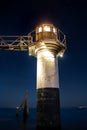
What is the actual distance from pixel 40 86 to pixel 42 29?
660 centimetres

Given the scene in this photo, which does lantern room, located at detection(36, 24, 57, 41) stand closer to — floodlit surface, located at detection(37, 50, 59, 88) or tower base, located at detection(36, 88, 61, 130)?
floodlit surface, located at detection(37, 50, 59, 88)

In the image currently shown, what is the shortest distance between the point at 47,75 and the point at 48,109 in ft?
12.0

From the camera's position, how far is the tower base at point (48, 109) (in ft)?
64.8

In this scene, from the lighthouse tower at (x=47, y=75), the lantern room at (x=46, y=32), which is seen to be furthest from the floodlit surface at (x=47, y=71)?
the lantern room at (x=46, y=32)

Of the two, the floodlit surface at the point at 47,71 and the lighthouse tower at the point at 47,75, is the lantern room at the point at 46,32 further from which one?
the floodlit surface at the point at 47,71

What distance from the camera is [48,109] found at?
19.9 meters

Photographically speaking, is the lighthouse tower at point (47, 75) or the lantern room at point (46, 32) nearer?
the lighthouse tower at point (47, 75)

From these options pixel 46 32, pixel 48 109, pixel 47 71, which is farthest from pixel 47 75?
pixel 46 32

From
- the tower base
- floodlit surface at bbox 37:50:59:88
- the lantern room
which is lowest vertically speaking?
the tower base

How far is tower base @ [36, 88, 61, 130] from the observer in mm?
19750

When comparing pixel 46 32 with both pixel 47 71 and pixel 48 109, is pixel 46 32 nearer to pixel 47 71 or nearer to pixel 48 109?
pixel 47 71

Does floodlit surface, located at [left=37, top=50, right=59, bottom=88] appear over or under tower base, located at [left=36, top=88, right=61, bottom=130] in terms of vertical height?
over

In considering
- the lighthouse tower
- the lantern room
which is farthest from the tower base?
the lantern room

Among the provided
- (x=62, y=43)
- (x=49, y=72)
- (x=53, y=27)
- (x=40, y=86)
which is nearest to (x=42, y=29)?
(x=53, y=27)
